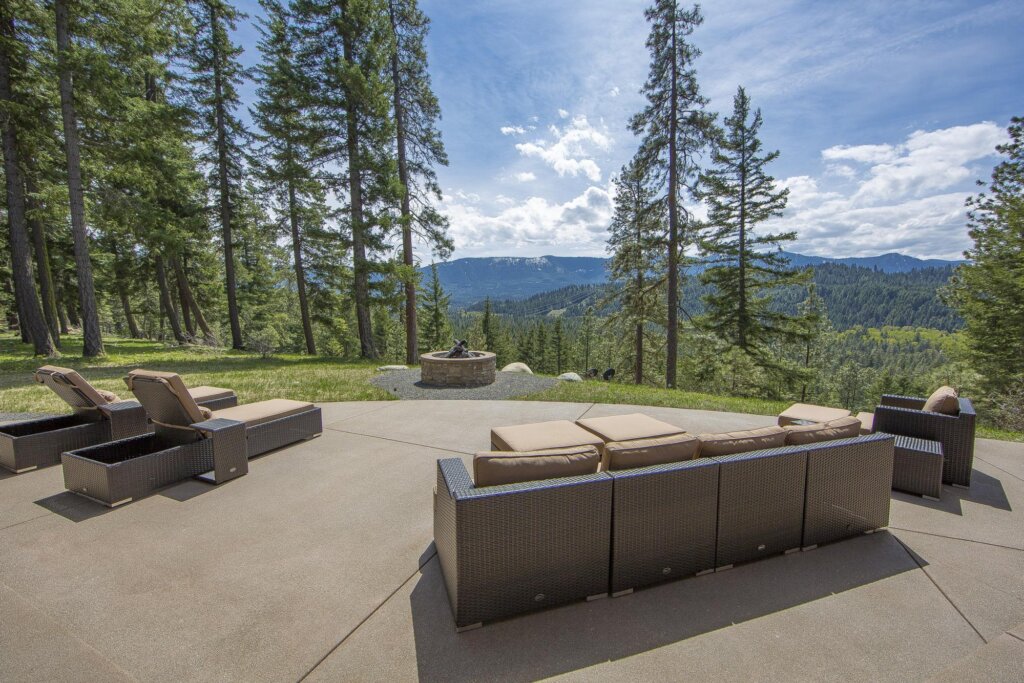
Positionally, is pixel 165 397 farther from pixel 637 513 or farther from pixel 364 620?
pixel 637 513

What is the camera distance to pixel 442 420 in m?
6.06

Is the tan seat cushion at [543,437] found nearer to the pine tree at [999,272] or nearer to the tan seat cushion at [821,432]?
the tan seat cushion at [821,432]

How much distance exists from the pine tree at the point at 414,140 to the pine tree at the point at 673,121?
6.57 metres

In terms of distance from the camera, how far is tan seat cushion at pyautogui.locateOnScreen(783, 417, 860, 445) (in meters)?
2.84

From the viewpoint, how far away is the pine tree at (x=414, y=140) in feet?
42.4

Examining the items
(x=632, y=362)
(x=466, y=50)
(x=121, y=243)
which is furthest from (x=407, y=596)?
(x=121, y=243)

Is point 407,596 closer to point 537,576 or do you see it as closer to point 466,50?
point 537,576

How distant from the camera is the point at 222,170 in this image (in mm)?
14938

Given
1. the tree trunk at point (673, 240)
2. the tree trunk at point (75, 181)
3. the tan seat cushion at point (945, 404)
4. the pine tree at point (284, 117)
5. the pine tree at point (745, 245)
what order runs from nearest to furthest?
the tan seat cushion at point (945, 404) → the tree trunk at point (75, 181) → the tree trunk at point (673, 240) → the pine tree at point (284, 117) → the pine tree at point (745, 245)

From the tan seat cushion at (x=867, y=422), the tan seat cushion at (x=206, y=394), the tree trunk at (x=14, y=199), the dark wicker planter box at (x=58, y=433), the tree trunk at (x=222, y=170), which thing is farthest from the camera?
the tree trunk at (x=222, y=170)

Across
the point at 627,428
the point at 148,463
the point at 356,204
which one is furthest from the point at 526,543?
the point at 356,204

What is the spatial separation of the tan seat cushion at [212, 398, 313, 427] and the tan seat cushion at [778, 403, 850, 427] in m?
5.51

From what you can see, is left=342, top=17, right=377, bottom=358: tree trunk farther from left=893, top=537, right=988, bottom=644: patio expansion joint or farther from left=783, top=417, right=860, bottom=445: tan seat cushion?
left=893, top=537, right=988, bottom=644: patio expansion joint

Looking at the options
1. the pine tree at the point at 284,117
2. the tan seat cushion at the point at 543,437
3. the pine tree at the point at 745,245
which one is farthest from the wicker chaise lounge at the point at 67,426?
the pine tree at the point at 745,245
